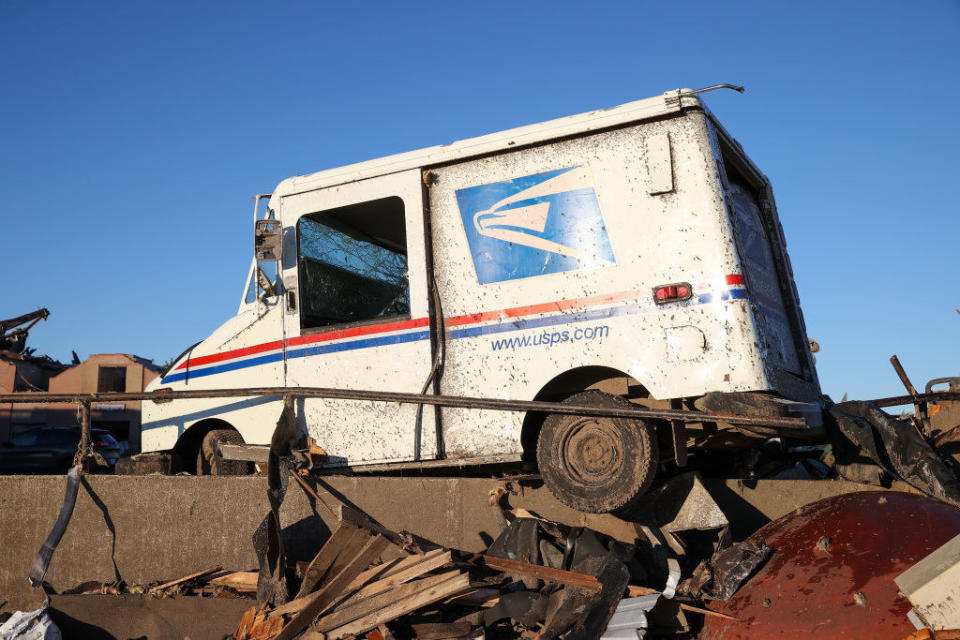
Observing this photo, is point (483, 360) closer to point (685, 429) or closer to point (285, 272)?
point (685, 429)

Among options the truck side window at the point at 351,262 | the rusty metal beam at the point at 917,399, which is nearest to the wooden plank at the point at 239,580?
the truck side window at the point at 351,262

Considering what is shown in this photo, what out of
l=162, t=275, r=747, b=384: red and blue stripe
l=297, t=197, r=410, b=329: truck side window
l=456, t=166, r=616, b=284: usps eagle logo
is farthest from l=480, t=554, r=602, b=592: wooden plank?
l=297, t=197, r=410, b=329: truck side window

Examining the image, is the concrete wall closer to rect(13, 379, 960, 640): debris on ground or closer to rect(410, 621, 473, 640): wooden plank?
rect(13, 379, 960, 640): debris on ground

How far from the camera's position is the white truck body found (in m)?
5.66

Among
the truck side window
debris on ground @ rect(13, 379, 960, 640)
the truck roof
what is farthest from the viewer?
the truck side window

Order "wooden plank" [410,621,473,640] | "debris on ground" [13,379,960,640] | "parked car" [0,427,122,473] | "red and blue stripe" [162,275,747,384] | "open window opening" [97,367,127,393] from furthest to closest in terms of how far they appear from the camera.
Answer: "open window opening" [97,367,127,393]
"parked car" [0,427,122,473]
"red and blue stripe" [162,275,747,384]
"wooden plank" [410,621,473,640]
"debris on ground" [13,379,960,640]

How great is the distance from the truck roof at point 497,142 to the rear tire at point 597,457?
1.98 meters

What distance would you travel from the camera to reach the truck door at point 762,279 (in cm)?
577

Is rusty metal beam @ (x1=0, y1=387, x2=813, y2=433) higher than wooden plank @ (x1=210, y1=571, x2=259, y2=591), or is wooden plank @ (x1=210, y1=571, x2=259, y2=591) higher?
rusty metal beam @ (x1=0, y1=387, x2=813, y2=433)

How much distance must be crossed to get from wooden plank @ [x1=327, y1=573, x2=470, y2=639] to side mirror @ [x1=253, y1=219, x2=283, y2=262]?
325 centimetres

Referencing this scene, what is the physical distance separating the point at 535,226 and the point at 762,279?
1836mm

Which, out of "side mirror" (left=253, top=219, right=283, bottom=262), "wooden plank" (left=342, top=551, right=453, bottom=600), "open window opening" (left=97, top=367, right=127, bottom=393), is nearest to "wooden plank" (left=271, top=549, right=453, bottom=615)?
"wooden plank" (left=342, top=551, right=453, bottom=600)

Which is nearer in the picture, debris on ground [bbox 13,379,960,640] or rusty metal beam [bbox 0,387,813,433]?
debris on ground [bbox 13,379,960,640]

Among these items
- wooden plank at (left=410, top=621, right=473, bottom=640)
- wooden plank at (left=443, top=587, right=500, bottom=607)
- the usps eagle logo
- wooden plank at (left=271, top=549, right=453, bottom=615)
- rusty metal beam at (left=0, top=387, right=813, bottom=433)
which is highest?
the usps eagle logo
